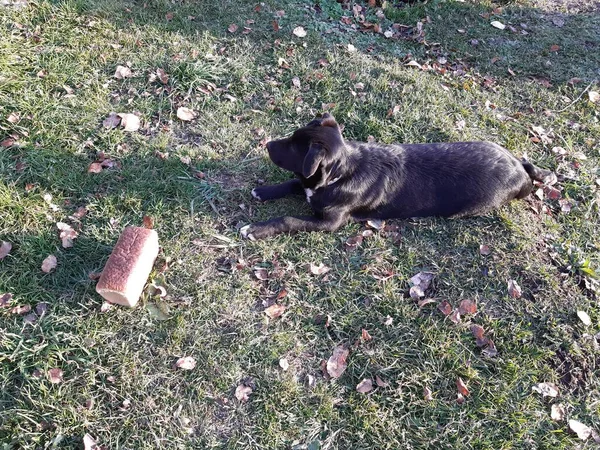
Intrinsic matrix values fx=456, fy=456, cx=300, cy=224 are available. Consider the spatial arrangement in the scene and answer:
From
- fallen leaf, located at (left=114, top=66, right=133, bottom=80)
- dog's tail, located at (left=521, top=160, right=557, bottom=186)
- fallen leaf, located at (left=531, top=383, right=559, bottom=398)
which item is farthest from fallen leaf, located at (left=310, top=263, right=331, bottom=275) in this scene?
fallen leaf, located at (left=114, top=66, right=133, bottom=80)

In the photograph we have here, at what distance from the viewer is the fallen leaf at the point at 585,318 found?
3697 millimetres

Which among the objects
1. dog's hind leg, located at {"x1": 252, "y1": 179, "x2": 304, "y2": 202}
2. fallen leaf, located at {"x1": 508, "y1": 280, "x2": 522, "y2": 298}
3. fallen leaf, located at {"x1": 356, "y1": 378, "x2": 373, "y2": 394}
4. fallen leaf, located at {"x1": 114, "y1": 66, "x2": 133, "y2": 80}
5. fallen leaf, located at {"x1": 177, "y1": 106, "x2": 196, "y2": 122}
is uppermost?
fallen leaf, located at {"x1": 114, "y1": 66, "x2": 133, "y2": 80}

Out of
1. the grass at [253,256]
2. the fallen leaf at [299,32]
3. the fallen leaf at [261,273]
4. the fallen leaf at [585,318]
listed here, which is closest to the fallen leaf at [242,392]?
the grass at [253,256]

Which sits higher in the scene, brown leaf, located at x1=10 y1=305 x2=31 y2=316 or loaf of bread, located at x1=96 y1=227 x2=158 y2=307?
loaf of bread, located at x1=96 y1=227 x2=158 y2=307

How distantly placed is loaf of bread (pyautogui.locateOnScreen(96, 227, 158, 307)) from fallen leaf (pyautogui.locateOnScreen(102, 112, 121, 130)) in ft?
5.25

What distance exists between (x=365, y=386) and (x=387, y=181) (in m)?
1.79

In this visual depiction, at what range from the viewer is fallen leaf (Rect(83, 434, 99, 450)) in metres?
2.80

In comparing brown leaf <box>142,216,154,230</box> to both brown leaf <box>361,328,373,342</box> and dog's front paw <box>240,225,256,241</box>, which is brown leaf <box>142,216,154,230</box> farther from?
brown leaf <box>361,328,373,342</box>

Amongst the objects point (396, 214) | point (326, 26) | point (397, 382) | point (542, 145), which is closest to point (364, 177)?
point (396, 214)

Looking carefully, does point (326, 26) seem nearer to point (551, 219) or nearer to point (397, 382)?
point (551, 219)

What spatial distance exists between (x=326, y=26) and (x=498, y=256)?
3984mm

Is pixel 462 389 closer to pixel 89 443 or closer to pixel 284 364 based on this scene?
pixel 284 364

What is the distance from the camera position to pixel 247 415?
3.09 m

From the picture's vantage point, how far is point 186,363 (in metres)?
3.23
